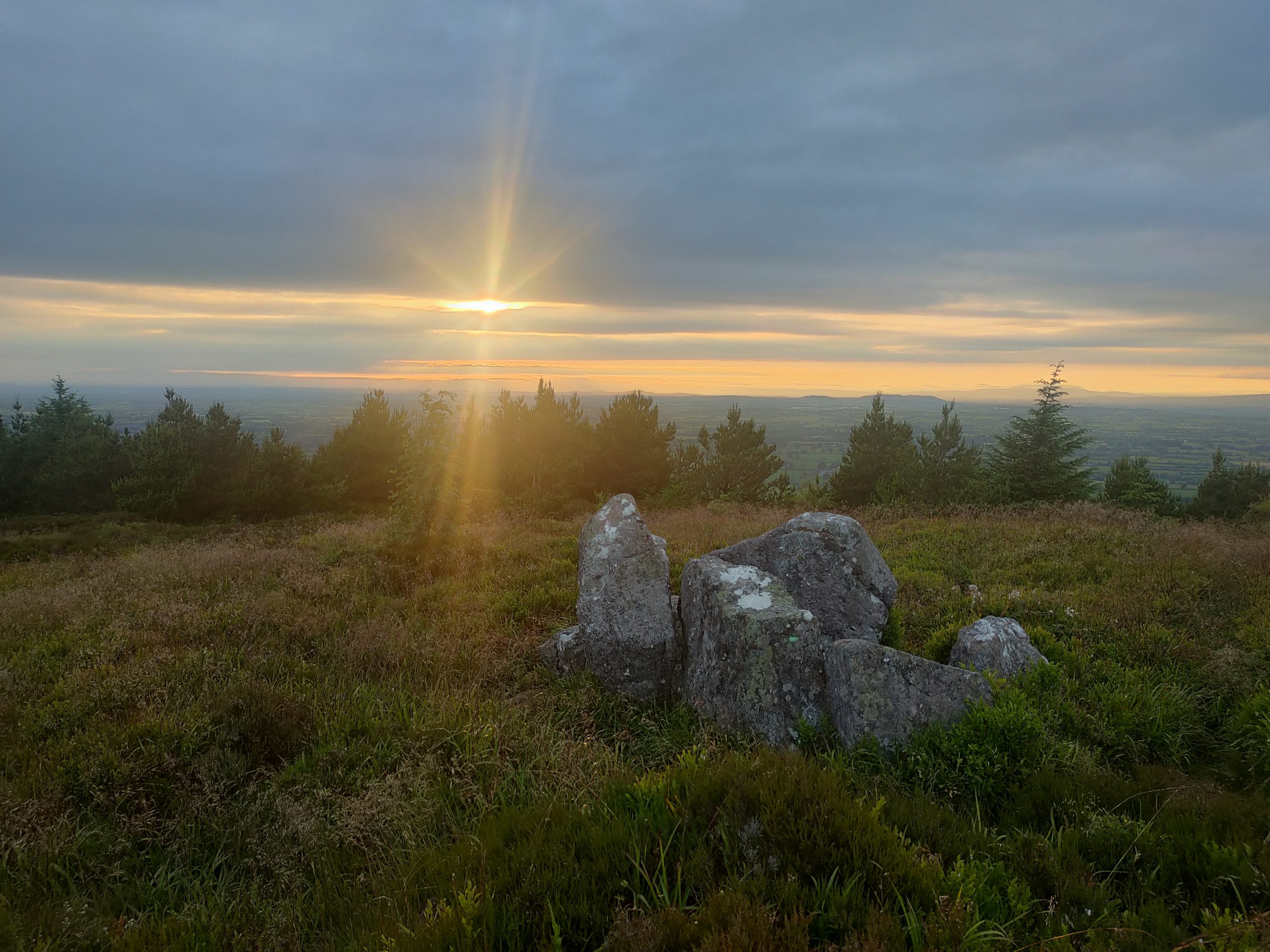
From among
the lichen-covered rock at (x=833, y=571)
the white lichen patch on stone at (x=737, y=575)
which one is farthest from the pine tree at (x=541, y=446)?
the white lichen patch on stone at (x=737, y=575)

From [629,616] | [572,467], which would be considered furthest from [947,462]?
[629,616]

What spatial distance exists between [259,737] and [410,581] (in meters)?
4.95

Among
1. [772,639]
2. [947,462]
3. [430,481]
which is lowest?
Answer: [772,639]

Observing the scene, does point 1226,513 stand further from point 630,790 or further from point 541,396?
point 630,790

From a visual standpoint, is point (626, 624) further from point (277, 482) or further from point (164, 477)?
point (164, 477)

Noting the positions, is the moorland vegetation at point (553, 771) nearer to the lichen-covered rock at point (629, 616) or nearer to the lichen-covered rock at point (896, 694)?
the lichen-covered rock at point (896, 694)

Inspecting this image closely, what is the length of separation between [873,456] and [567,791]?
34.2 m

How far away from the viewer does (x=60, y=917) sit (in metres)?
3.49

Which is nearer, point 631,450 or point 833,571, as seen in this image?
point 833,571

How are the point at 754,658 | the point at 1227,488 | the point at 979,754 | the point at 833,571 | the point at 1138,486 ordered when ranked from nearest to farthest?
the point at 979,754 → the point at 754,658 → the point at 833,571 → the point at 1138,486 → the point at 1227,488

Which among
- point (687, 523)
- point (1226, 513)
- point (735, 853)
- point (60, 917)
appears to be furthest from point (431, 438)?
point (1226, 513)

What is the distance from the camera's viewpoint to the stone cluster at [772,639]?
5.29 meters

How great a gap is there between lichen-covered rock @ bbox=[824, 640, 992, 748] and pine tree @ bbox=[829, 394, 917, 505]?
2764cm

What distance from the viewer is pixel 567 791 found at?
4.38 metres
